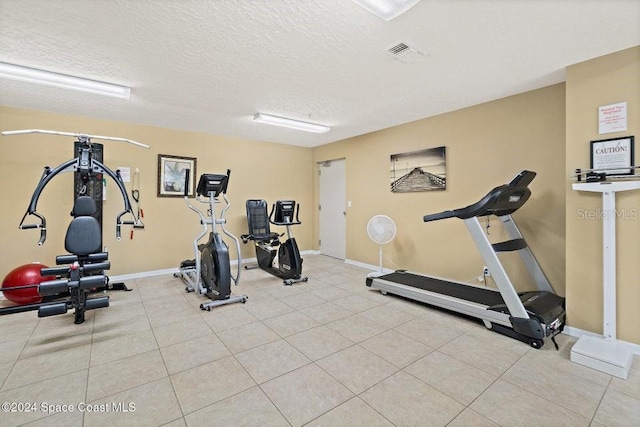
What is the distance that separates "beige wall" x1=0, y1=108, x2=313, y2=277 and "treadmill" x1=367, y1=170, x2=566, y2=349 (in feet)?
12.2

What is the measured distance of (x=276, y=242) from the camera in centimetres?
488

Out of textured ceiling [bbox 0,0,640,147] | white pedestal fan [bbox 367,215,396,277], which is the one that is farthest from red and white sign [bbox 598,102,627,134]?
white pedestal fan [bbox 367,215,396,277]

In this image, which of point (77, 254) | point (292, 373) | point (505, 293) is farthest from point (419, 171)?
point (77, 254)

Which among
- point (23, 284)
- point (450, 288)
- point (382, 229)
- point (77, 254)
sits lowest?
point (450, 288)

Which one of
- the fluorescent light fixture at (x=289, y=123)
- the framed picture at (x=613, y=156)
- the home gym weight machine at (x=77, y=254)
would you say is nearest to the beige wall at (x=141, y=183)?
the home gym weight machine at (x=77, y=254)

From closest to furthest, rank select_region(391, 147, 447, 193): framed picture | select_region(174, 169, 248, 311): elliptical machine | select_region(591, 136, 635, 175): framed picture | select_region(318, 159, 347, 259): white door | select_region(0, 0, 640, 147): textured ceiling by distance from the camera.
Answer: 1. select_region(0, 0, 640, 147): textured ceiling
2. select_region(591, 136, 635, 175): framed picture
3. select_region(174, 169, 248, 311): elliptical machine
4. select_region(391, 147, 447, 193): framed picture
5. select_region(318, 159, 347, 259): white door

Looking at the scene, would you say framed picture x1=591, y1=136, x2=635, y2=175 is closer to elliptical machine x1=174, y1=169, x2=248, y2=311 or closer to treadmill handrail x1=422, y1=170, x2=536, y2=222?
treadmill handrail x1=422, y1=170, x2=536, y2=222

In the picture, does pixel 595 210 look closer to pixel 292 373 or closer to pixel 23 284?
pixel 292 373

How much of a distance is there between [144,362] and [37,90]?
10.7 ft

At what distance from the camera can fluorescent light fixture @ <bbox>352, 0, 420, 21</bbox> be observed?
1.70 metres

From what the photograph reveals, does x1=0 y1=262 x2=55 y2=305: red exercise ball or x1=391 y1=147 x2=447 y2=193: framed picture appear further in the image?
x1=391 y1=147 x2=447 y2=193: framed picture

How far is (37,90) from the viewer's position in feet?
10.1

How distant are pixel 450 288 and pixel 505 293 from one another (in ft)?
2.98


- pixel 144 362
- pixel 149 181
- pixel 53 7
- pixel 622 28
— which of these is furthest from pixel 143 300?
A: pixel 622 28
